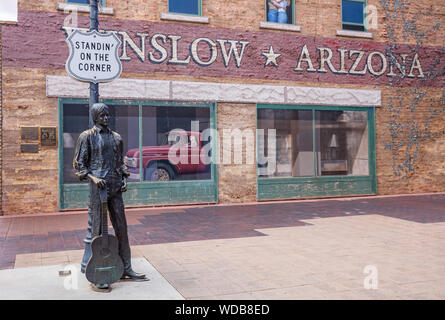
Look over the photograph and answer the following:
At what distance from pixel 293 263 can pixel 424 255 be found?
6.12 feet

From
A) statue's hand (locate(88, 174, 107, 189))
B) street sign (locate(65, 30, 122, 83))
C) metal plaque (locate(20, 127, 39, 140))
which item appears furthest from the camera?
metal plaque (locate(20, 127, 39, 140))

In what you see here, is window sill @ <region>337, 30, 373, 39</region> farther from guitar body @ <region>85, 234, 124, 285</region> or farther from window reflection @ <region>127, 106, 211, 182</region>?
guitar body @ <region>85, 234, 124, 285</region>

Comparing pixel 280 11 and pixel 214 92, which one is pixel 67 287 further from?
pixel 280 11

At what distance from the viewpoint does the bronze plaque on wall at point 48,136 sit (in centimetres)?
1112

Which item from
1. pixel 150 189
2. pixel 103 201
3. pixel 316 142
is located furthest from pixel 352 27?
pixel 103 201

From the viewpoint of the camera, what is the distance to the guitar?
15.5 ft

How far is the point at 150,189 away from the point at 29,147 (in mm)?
3165

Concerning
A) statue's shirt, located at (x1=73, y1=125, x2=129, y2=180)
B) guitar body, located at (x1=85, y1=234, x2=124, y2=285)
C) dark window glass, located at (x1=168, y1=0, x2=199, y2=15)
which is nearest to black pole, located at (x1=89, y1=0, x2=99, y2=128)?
statue's shirt, located at (x1=73, y1=125, x2=129, y2=180)

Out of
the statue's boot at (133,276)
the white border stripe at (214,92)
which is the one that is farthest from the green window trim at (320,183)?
the statue's boot at (133,276)

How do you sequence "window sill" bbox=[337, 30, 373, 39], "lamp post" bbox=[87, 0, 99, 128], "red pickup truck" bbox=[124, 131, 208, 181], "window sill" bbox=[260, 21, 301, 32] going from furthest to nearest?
1. "window sill" bbox=[337, 30, 373, 39]
2. "window sill" bbox=[260, 21, 301, 32]
3. "red pickup truck" bbox=[124, 131, 208, 181]
4. "lamp post" bbox=[87, 0, 99, 128]

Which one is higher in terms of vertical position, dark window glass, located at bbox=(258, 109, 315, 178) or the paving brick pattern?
dark window glass, located at bbox=(258, 109, 315, 178)

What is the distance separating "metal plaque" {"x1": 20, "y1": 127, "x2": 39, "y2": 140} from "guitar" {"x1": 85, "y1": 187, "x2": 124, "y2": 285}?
6952 mm

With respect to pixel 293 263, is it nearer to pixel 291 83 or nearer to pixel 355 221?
pixel 355 221

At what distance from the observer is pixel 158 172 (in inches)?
482
